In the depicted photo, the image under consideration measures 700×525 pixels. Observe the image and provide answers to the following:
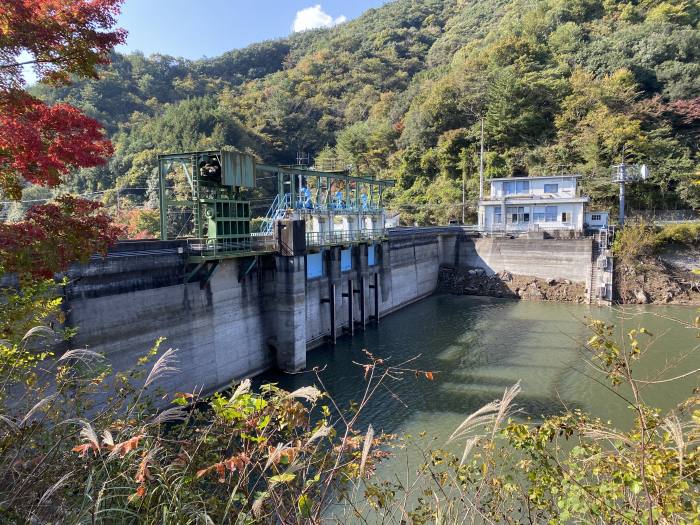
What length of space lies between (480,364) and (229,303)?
1169cm

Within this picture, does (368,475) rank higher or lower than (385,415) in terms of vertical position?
higher

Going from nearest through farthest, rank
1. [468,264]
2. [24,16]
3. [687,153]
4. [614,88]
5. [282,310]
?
[24,16]
[282,310]
[468,264]
[687,153]
[614,88]

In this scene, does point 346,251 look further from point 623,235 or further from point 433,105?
point 433,105

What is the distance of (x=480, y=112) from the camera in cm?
5547

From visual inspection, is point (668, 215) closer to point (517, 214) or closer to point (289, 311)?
point (517, 214)

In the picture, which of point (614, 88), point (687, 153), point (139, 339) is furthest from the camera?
point (614, 88)

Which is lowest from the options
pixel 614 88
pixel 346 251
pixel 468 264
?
pixel 468 264

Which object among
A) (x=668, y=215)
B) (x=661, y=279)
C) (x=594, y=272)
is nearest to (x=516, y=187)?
(x=594, y=272)

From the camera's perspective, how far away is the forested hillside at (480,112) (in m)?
44.5

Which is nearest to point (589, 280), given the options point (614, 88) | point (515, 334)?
point (515, 334)

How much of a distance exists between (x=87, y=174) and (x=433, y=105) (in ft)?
150

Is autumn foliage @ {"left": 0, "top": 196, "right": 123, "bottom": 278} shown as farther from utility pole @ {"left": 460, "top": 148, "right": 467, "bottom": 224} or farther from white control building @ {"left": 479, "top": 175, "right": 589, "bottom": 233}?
utility pole @ {"left": 460, "top": 148, "right": 467, "bottom": 224}

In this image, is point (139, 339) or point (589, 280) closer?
point (139, 339)

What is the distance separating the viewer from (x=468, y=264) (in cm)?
3962
